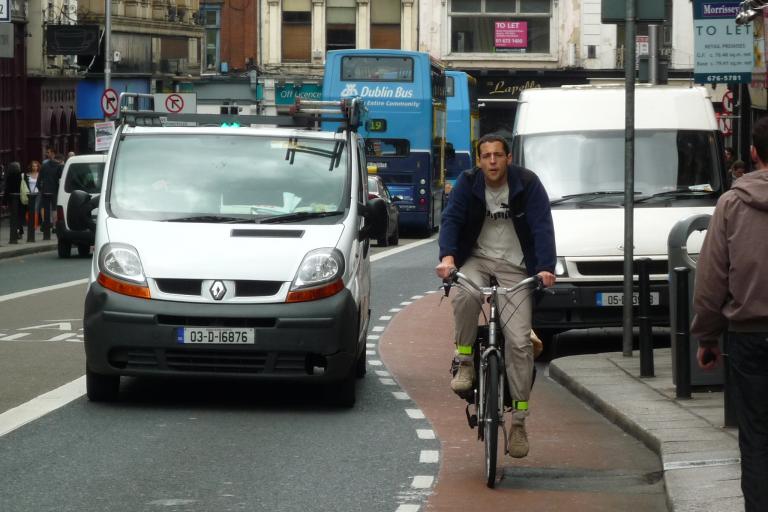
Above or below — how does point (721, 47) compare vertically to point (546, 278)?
above

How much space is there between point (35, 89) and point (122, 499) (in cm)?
4293

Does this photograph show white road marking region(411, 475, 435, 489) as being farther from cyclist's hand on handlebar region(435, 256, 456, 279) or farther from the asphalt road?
cyclist's hand on handlebar region(435, 256, 456, 279)

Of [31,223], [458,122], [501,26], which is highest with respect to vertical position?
[501,26]

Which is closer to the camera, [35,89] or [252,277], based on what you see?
[252,277]

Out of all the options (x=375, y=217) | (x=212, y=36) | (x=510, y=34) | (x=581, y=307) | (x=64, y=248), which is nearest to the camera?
(x=375, y=217)

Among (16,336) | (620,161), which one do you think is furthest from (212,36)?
(620,161)

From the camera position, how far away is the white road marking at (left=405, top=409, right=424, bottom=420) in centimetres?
1099

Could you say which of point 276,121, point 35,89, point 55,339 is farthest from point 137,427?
point 35,89

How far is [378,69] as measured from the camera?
38.3 meters

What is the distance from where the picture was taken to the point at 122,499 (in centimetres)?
795

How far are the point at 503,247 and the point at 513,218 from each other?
16cm

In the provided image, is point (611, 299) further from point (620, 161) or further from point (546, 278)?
point (546, 278)

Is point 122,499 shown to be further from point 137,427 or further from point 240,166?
point 240,166

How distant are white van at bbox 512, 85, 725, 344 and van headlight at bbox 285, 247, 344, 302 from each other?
369cm
